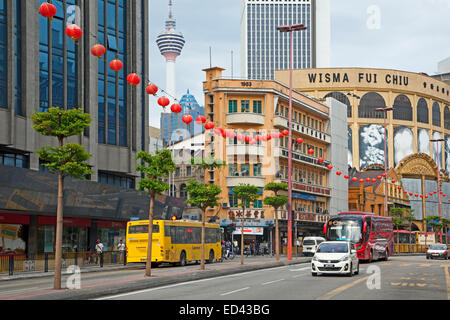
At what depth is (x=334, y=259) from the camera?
2869 centimetres

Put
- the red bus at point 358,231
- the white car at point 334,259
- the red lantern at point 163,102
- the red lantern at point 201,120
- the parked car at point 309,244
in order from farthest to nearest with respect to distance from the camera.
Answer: the parked car at point 309,244, the red bus at point 358,231, the red lantern at point 201,120, the white car at point 334,259, the red lantern at point 163,102

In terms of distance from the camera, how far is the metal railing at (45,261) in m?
35.3

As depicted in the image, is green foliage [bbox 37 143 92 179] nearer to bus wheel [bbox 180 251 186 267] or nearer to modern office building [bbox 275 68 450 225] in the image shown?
bus wheel [bbox 180 251 186 267]

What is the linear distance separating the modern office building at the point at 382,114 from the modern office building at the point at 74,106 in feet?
211

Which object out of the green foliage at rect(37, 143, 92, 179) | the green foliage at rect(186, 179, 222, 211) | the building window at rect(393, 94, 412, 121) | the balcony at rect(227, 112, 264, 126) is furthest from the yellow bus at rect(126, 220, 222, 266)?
the building window at rect(393, 94, 412, 121)

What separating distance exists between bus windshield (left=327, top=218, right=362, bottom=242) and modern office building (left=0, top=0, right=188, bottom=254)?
666 inches

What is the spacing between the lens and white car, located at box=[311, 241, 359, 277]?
2858 cm

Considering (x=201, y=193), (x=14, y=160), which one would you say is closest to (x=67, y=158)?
(x=201, y=193)

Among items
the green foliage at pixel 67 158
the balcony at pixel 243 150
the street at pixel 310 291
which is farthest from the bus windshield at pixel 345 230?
the balcony at pixel 243 150

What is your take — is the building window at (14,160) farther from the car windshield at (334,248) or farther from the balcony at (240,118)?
the balcony at (240,118)

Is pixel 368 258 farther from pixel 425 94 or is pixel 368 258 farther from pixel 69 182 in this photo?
pixel 425 94

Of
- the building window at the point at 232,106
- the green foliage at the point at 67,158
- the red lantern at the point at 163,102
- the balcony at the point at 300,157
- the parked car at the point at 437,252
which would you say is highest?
the building window at the point at 232,106

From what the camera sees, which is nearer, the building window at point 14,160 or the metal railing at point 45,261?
the metal railing at point 45,261

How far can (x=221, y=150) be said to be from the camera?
2820 inches
